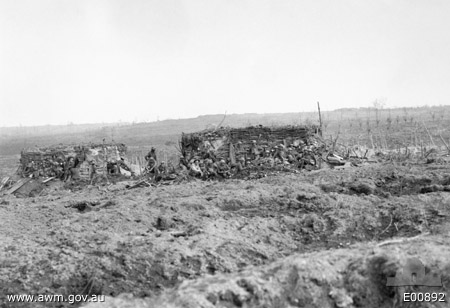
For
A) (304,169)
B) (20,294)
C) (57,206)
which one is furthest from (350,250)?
(304,169)

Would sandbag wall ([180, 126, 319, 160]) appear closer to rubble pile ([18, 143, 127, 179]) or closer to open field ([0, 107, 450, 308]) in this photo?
rubble pile ([18, 143, 127, 179])

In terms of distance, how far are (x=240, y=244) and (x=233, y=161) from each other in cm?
749

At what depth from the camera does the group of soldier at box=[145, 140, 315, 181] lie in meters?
12.5

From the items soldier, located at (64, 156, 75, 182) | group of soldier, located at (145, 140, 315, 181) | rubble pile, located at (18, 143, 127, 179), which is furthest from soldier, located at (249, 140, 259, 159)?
soldier, located at (64, 156, 75, 182)

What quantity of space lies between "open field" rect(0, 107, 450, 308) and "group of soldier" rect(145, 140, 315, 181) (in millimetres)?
2472

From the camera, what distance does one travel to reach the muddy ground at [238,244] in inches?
192

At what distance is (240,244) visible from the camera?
6344mm

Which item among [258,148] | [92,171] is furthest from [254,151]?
[92,171]

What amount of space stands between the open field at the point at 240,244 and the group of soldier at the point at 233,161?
247cm

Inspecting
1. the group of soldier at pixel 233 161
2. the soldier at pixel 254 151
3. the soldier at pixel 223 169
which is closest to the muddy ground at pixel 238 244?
the soldier at pixel 223 169

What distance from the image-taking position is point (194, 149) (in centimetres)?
1439

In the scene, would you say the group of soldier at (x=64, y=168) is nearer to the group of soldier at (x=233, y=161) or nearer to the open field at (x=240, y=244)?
the group of soldier at (x=233, y=161)

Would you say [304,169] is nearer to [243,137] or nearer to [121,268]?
[243,137]

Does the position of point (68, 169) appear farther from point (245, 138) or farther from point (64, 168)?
point (245, 138)
